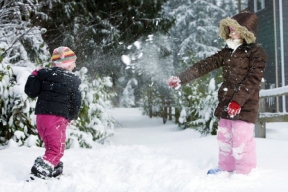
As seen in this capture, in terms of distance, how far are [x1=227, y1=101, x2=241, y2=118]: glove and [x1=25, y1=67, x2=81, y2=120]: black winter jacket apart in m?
1.41

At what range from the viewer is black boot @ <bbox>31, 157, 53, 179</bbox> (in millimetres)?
3055

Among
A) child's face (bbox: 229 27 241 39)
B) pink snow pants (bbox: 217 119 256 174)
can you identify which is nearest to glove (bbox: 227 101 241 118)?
pink snow pants (bbox: 217 119 256 174)

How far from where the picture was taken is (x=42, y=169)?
121 inches

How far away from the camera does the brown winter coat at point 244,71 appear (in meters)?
3.04

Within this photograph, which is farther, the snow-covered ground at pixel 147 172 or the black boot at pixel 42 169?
the black boot at pixel 42 169

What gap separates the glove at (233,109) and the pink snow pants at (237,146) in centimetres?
16

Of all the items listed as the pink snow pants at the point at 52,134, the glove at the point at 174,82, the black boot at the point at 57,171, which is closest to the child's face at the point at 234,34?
the glove at the point at 174,82

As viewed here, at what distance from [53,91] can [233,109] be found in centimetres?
159

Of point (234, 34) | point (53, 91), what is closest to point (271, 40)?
point (234, 34)

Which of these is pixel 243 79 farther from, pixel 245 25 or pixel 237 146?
pixel 237 146

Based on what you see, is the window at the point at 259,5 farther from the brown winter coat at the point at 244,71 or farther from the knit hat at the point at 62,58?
the knit hat at the point at 62,58

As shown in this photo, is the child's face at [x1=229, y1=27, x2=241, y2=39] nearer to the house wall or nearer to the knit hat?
the knit hat

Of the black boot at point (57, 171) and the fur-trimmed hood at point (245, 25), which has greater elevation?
the fur-trimmed hood at point (245, 25)

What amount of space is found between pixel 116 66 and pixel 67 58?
9362mm
